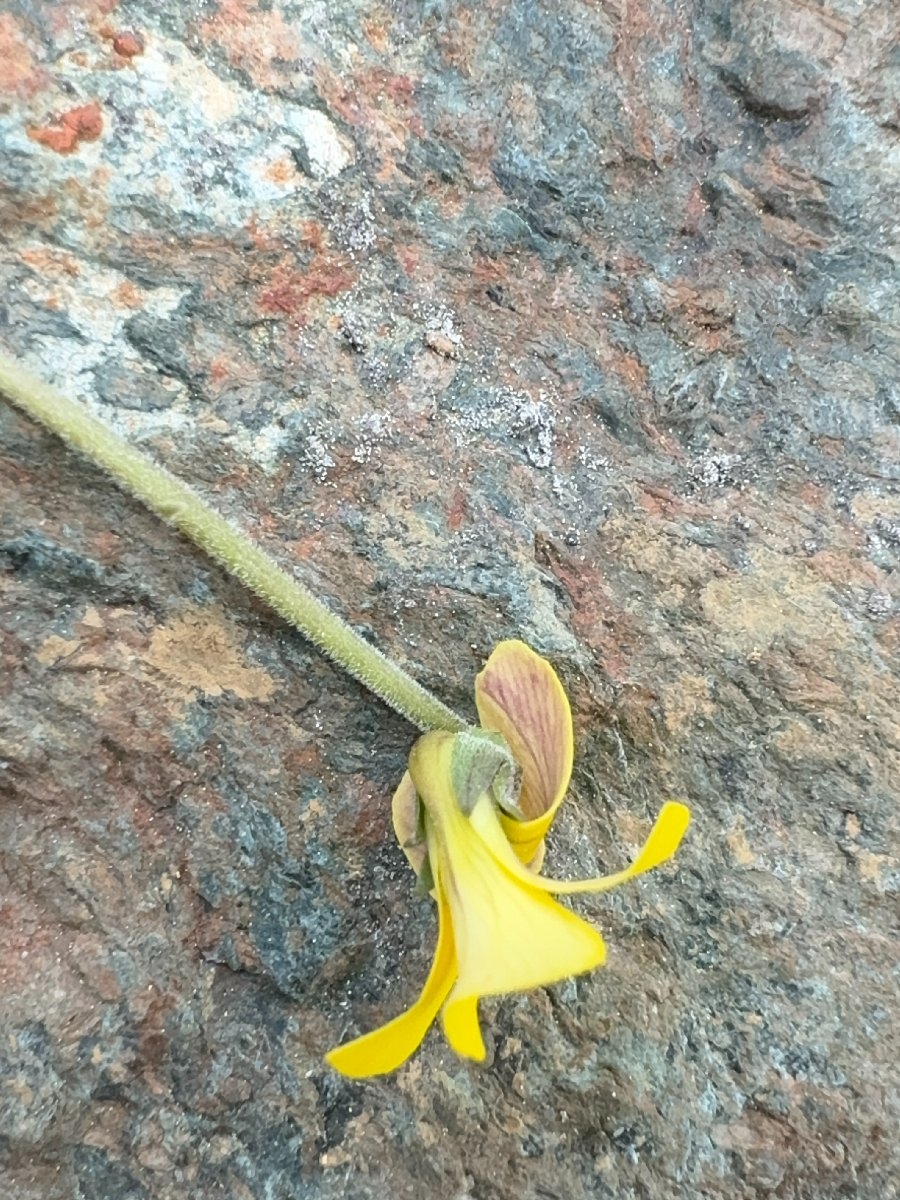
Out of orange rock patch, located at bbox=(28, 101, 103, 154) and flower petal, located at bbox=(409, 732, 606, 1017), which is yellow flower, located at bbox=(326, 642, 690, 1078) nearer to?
flower petal, located at bbox=(409, 732, 606, 1017)

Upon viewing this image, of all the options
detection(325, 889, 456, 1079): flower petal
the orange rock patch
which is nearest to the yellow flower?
detection(325, 889, 456, 1079): flower petal

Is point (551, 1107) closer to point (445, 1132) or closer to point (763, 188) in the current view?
point (445, 1132)

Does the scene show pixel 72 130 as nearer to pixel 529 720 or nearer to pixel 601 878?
pixel 529 720

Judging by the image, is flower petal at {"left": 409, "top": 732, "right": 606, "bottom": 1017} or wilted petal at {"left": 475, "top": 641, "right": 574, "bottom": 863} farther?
wilted petal at {"left": 475, "top": 641, "right": 574, "bottom": 863}

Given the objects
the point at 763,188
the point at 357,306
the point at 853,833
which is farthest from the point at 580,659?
the point at 763,188

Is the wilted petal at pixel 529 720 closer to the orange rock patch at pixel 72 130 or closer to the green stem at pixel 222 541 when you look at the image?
the green stem at pixel 222 541

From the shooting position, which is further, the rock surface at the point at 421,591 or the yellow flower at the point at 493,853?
the rock surface at the point at 421,591

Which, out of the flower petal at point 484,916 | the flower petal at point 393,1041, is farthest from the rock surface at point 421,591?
the flower petal at point 393,1041
